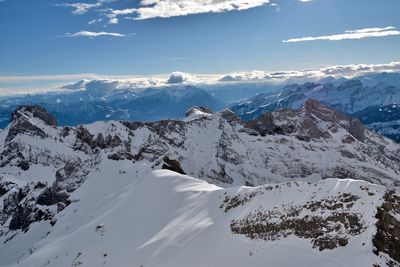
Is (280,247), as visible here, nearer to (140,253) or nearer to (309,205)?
(309,205)

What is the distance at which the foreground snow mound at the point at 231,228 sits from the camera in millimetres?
27484

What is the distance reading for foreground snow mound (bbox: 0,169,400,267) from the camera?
27.5 metres

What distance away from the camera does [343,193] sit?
33188 millimetres

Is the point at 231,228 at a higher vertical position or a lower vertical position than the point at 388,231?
lower

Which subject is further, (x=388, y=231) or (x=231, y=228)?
(x=231, y=228)

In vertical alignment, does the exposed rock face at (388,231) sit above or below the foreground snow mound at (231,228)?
above

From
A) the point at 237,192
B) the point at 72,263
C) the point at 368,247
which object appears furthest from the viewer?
the point at 237,192

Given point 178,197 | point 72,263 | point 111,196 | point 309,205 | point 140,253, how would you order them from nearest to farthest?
1. point 309,205
2. point 140,253
3. point 72,263
4. point 178,197
5. point 111,196

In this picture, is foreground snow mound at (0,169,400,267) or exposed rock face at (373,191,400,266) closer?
exposed rock face at (373,191,400,266)

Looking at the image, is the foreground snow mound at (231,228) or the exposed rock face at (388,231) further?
the foreground snow mound at (231,228)

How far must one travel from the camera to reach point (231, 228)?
3672 cm

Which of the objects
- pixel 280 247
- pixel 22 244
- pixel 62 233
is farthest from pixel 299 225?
pixel 22 244

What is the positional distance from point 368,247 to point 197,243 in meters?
14.2

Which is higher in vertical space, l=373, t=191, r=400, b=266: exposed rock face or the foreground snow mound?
l=373, t=191, r=400, b=266: exposed rock face
